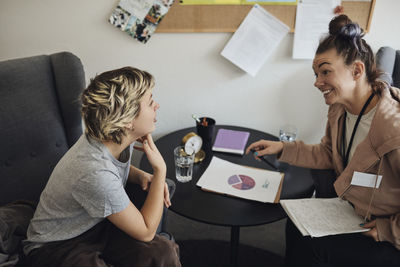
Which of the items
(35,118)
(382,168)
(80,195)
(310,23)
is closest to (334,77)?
(382,168)

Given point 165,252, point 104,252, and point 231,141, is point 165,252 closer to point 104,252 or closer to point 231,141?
point 104,252

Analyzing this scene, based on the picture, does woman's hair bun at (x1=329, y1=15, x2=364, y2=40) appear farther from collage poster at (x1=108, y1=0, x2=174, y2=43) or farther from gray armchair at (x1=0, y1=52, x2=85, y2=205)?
gray armchair at (x1=0, y1=52, x2=85, y2=205)

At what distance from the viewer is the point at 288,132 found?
1843mm

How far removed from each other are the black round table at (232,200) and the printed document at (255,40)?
51 centimetres

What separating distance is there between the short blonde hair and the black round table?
1.15ft

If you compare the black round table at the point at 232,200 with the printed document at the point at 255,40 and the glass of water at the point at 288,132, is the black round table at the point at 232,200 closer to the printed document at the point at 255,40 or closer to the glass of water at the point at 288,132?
the glass of water at the point at 288,132

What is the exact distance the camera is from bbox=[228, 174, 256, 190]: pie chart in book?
A: 124cm

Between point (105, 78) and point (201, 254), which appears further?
point (201, 254)

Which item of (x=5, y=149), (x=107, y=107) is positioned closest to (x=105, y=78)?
(x=107, y=107)

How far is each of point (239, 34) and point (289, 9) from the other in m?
0.27

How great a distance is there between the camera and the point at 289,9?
1.57 meters

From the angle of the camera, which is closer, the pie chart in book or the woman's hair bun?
the woman's hair bun

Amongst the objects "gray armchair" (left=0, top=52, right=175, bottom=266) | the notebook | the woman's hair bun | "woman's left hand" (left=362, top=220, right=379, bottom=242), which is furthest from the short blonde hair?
"woman's left hand" (left=362, top=220, right=379, bottom=242)

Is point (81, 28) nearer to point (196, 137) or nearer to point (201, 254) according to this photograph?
point (196, 137)
